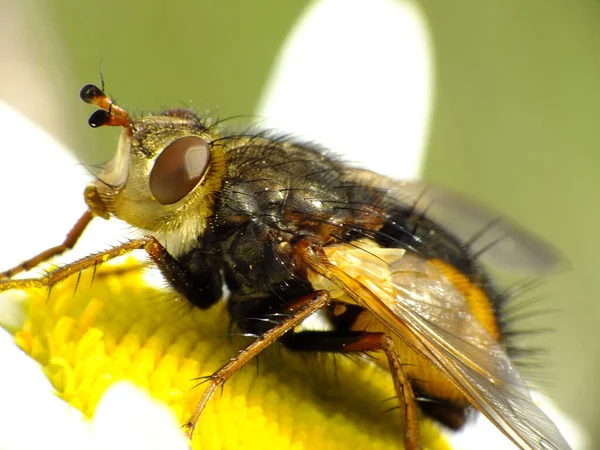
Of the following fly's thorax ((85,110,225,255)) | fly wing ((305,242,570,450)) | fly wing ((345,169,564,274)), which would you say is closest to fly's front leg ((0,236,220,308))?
fly's thorax ((85,110,225,255))

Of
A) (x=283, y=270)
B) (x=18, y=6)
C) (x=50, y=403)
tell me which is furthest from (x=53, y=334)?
(x=18, y=6)

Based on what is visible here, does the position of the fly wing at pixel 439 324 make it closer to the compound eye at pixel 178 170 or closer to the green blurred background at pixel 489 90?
the compound eye at pixel 178 170

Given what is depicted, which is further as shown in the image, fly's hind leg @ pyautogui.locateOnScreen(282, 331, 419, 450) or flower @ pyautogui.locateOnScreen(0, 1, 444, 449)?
fly's hind leg @ pyautogui.locateOnScreen(282, 331, 419, 450)

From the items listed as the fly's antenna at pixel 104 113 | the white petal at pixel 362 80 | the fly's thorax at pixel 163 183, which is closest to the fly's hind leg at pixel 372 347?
the fly's thorax at pixel 163 183

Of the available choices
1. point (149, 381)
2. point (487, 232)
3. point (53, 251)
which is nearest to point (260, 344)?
point (149, 381)

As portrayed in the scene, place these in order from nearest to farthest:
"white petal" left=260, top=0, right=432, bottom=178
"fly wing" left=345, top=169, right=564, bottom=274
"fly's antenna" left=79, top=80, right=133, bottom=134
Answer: "fly's antenna" left=79, top=80, right=133, bottom=134 → "fly wing" left=345, top=169, right=564, bottom=274 → "white petal" left=260, top=0, right=432, bottom=178

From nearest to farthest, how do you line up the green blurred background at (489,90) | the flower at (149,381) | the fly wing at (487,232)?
the flower at (149,381) < the fly wing at (487,232) < the green blurred background at (489,90)

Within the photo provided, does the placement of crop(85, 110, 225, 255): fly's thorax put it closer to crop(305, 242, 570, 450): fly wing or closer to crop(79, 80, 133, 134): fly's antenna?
crop(79, 80, 133, 134): fly's antenna

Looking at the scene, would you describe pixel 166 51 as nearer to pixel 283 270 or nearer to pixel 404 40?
pixel 404 40
